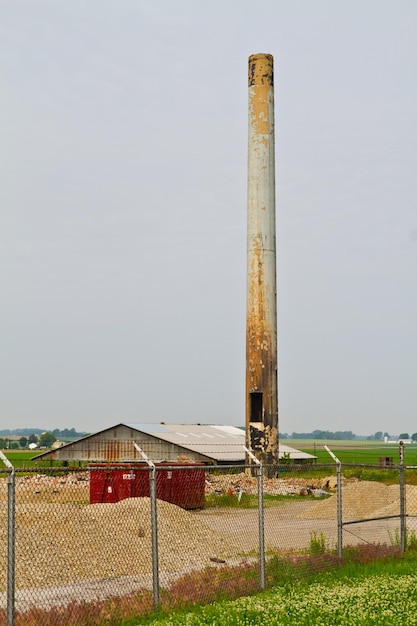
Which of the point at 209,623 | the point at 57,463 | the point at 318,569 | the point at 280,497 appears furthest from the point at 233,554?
the point at 57,463

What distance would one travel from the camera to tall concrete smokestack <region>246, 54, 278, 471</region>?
4750 cm

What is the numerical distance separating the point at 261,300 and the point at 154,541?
34.9 metres

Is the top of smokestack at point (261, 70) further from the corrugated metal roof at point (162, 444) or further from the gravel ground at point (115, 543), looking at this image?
the gravel ground at point (115, 543)

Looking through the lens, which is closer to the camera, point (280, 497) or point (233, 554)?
point (233, 554)

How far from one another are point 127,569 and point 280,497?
21.3 m

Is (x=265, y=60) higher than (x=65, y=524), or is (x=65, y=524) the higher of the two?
(x=265, y=60)

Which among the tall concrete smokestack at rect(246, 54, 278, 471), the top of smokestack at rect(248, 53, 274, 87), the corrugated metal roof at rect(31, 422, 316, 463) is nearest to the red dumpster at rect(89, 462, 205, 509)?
the tall concrete smokestack at rect(246, 54, 278, 471)

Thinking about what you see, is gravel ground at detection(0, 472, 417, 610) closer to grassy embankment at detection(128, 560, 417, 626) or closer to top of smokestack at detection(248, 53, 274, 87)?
grassy embankment at detection(128, 560, 417, 626)

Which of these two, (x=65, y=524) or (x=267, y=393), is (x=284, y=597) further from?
(x=267, y=393)

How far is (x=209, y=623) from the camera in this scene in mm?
12203

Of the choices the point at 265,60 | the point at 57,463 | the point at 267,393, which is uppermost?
the point at 265,60

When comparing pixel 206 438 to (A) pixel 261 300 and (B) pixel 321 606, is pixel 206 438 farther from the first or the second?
(B) pixel 321 606

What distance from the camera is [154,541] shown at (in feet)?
43.5

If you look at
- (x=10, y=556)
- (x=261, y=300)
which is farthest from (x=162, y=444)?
(x=10, y=556)
